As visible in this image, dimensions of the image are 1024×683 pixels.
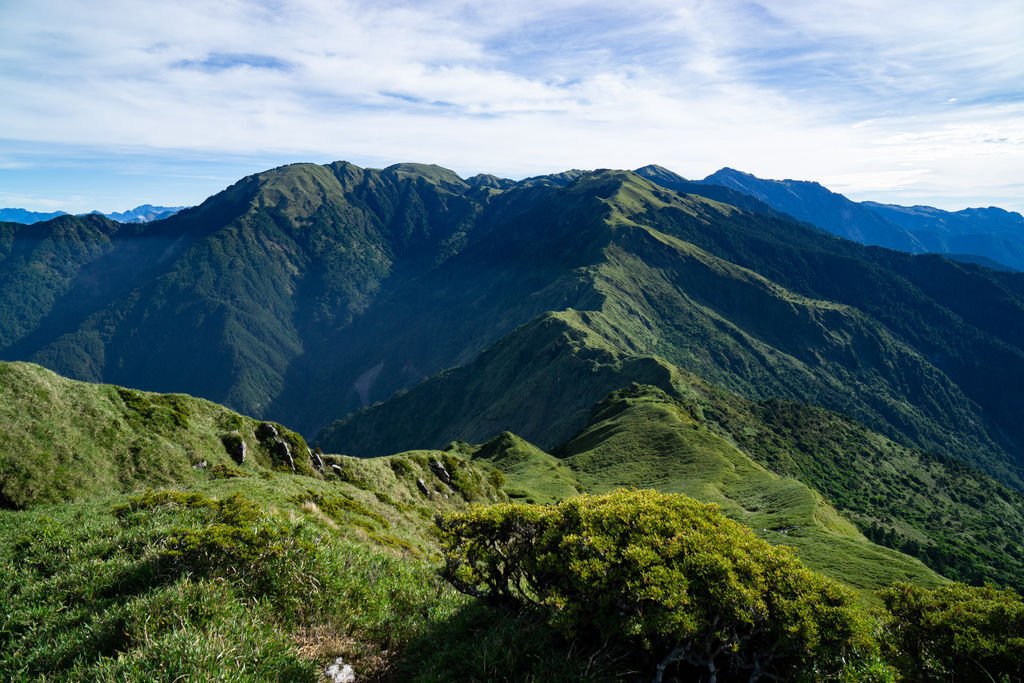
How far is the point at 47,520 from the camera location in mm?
20562

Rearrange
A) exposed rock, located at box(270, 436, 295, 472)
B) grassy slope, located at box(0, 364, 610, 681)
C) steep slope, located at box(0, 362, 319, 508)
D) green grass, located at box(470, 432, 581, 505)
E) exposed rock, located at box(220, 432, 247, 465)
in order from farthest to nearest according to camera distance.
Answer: green grass, located at box(470, 432, 581, 505)
exposed rock, located at box(270, 436, 295, 472)
exposed rock, located at box(220, 432, 247, 465)
steep slope, located at box(0, 362, 319, 508)
grassy slope, located at box(0, 364, 610, 681)

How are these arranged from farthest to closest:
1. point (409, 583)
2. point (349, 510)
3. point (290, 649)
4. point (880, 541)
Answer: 1. point (880, 541)
2. point (349, 510)
3. point (409, 583)
4. point (290, 649)

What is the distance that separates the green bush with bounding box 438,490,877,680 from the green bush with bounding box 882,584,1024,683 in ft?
9.72

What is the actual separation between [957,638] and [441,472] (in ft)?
203

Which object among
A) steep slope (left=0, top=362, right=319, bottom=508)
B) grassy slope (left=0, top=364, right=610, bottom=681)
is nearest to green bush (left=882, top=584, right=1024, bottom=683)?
grassy slope (left=0, top=364, right=610, bottom=681)

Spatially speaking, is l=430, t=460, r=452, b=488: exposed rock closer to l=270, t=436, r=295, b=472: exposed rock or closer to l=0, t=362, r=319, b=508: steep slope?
l=270, t=436, r=295, b=472: exposed rock

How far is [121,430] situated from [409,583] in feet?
109

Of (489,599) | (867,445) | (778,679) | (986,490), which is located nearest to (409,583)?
(489,599)

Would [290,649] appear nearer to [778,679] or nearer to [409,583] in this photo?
[409,583]

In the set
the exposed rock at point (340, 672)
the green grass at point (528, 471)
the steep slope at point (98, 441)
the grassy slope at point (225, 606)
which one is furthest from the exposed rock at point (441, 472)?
the exposed rock at point (340, 672)

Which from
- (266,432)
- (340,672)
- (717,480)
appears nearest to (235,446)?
(266,432)

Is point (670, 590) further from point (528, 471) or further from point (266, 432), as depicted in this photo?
point (528, 471)

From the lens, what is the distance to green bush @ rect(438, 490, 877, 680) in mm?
12844

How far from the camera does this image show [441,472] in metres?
71.7
